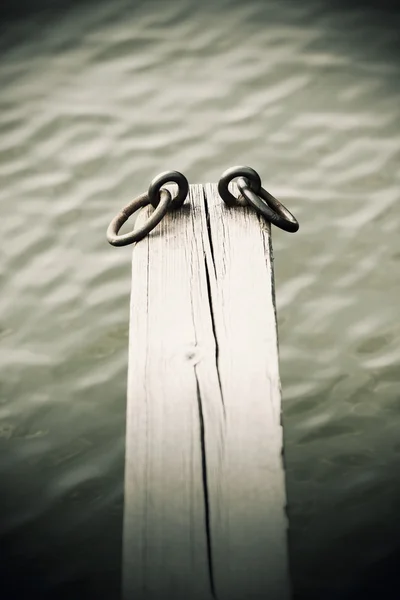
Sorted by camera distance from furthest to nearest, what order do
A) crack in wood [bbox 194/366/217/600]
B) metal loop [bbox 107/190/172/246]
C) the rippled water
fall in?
the rippled water → metal loop [bbox 107/190/172/246] → crack in wood [bbox 194/366/217/600]

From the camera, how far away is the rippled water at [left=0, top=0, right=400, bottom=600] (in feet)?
7.34

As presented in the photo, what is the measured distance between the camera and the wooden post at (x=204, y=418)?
103cm

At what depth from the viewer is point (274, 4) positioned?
403 centimetres

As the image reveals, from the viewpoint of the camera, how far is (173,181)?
1542 millimetres

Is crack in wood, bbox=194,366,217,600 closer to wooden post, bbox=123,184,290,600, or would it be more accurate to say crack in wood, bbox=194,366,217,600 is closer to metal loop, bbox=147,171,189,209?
wooden post, bbox=123,184,290,600

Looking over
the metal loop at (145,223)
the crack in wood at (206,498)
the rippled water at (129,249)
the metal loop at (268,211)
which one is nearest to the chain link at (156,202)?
the metal loop at (145,223)

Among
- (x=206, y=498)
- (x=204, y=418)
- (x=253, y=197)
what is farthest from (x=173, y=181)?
(x=206, y=498)

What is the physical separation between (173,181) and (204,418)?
60cm

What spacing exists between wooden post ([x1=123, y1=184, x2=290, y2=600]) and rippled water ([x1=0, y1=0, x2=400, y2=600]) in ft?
3.65

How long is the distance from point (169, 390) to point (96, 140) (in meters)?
2.40

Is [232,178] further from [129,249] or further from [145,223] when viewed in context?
[129,249]

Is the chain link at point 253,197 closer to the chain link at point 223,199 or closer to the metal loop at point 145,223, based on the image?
the chain link at point 223,199

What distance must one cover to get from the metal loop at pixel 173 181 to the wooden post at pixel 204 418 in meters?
0.03

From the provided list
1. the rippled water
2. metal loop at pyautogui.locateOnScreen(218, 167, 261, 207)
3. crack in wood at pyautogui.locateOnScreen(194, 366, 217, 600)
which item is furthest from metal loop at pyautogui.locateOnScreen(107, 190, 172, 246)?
the rippled water
